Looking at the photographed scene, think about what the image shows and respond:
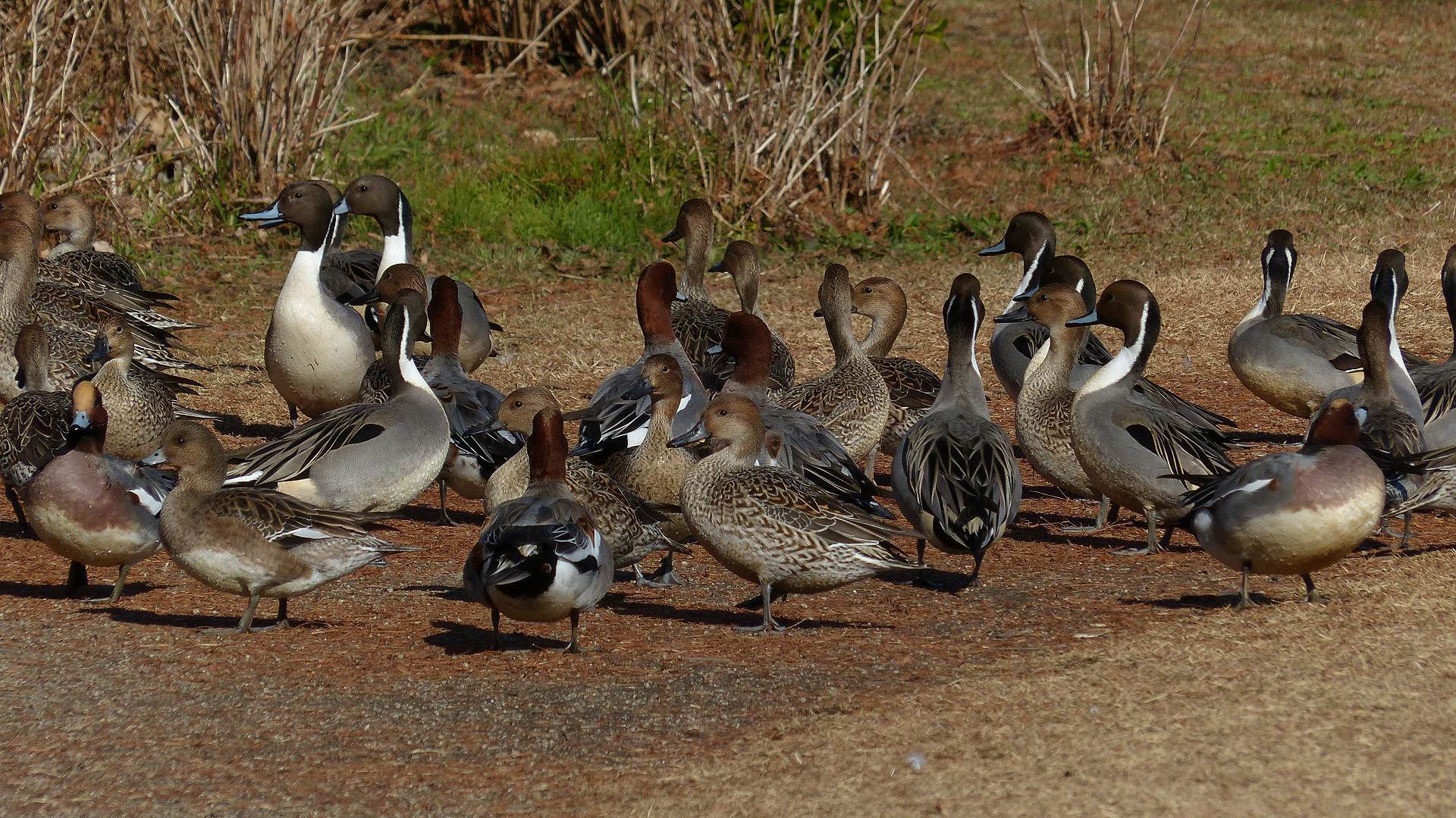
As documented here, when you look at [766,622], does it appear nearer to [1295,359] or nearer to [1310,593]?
[1310,593]

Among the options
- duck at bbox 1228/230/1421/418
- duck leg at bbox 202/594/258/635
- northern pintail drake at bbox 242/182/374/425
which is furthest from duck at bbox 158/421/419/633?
duck at bbox 1228/230/1421/418

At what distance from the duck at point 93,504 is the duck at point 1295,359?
593 centimetres

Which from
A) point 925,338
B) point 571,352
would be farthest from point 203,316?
point 925,338

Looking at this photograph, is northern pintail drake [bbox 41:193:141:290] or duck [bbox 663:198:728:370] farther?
northern pintail drake [bbox 41:193:141:290]

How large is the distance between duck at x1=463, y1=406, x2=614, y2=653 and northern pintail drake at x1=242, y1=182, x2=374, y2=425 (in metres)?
3.39

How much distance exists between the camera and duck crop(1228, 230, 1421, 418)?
9336mm

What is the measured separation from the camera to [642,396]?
799 centimetres

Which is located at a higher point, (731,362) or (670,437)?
(670,437)

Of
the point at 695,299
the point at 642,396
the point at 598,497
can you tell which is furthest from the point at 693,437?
the point at 695,299

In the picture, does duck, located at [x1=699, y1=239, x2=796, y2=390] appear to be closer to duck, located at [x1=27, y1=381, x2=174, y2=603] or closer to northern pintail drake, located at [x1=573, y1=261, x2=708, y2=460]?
northern pintail drake, located at [x1=573, y1=261, x2=708, y2=460]

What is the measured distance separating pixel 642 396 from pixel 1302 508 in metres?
3.17

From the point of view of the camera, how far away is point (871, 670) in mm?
5609

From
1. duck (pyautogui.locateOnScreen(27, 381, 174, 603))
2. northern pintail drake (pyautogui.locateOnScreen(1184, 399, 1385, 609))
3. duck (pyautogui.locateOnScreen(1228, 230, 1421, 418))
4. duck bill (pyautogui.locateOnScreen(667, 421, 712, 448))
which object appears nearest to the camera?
northern pintail drake (pyautogui.locateOnScreen(1184, 399, 1385, 609))

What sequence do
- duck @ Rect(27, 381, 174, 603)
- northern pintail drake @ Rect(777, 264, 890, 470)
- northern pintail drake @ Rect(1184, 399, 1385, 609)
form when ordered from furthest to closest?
northern pintail drake @ Rect(777, 264, 890, 470)
duck @ Rect(27, 381, 174, 603)
northern pintail drake @ Rect(1184, 399, 1385, 609)
